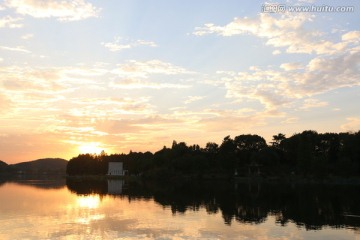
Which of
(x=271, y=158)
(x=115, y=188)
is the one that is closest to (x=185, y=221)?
(x=115, y=188)

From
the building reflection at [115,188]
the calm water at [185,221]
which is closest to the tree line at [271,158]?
the building reflection at [115,188]

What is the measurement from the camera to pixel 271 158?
138375mm

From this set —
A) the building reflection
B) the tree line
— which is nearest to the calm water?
the building reflection

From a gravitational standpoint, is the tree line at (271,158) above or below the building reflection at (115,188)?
above

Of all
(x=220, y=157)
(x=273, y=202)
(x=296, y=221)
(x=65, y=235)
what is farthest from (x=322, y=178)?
(x=65, y=235)

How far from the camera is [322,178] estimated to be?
117875mm

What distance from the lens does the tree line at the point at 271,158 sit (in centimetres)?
12075

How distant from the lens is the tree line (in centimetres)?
12075

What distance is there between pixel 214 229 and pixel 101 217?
46.6 feet

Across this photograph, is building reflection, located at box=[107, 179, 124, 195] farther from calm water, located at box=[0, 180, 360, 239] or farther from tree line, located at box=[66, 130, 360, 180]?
calm water, located at box=[0, 180, 360, 239]

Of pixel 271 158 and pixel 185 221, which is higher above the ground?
pixel 271 158

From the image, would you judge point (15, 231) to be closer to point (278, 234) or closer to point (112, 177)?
point (278, 234)

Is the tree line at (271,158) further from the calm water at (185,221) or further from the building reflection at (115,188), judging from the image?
the calm water at (185,221)

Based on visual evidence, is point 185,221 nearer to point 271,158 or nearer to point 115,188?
point 115,188
